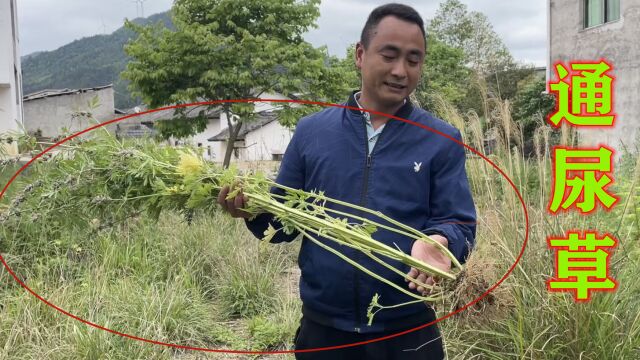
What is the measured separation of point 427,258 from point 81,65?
364 ft

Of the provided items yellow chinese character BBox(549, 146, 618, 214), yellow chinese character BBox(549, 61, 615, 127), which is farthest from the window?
yellow chinese character BBox(549, 146, 618, 214)

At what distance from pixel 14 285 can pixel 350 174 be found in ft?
11.8

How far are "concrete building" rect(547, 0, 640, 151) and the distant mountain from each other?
7395 cm

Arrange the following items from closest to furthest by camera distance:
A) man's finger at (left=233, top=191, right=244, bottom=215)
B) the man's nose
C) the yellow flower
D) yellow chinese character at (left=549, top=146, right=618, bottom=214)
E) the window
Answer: the man's nose, man's finger at (left=233, top=191, right=244, bottom=215), the yellow flower, yellow chinese character at (left=549, top=146, right=618, bottom=214), the window

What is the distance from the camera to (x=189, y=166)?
215 cm

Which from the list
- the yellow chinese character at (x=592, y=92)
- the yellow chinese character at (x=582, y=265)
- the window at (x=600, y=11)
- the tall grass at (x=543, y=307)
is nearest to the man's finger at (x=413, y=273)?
the tall grass at (x=543, y=307)

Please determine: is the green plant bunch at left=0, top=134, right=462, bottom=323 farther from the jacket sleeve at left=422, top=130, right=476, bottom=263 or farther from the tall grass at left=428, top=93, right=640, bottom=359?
the tall grass at left=428, top=93, right=640, bottom=359

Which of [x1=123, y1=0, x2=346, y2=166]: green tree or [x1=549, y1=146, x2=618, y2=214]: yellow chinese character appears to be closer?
[x1=549, y1=146, x2=618, y2=214]: yellow chinese character

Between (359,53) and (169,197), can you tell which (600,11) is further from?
(169,197)

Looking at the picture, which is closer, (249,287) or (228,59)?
(249,287)

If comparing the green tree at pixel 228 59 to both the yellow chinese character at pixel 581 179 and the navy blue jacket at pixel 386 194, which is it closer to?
the yellow chinese character at pixel 581 179

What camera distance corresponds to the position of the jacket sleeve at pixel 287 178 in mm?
2059

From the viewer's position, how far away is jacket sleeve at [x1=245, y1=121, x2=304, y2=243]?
2.06m

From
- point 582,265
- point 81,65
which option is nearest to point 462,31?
point 582,265
